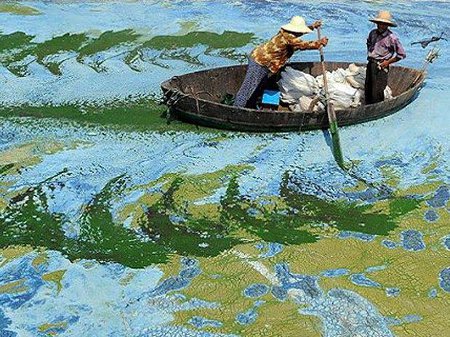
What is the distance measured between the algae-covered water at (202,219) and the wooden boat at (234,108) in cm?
14

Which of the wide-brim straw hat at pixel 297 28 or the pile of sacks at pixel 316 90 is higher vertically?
the wide-brim straw hat at pixel 297 28

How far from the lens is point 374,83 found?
8.27 meters

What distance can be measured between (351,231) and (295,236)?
0.57m

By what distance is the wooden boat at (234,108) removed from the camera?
776cm

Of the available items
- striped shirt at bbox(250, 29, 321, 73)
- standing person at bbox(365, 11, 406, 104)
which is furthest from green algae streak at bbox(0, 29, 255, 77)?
standing person at bbox(365, 11, 406, 104)

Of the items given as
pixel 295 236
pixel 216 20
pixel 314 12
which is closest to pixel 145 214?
pixel 295 236

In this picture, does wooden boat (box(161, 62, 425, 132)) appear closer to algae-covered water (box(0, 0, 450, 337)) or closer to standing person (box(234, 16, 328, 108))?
algae-covered water (box(0, 0, 450, 337))

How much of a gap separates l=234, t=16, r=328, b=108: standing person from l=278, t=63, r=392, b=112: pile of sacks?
0.27 metres

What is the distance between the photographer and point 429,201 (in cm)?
648

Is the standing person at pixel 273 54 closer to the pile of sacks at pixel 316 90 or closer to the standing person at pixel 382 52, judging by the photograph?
the pile of sacks at pixel 316 90

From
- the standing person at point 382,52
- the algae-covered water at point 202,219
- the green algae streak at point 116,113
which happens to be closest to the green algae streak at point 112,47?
the algae-covered water at point 202,219

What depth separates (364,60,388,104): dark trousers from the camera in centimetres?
812

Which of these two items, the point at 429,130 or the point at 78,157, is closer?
the point at 78,157

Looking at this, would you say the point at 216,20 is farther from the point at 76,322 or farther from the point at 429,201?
the point at 76,322
